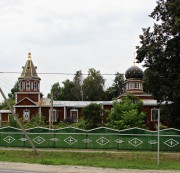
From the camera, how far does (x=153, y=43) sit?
29.9 m

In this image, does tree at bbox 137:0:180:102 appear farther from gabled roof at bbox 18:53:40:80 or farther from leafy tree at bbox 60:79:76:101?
leafy tree at bbox 60:79:76:101

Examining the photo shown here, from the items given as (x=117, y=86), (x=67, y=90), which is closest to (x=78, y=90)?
(x=67, y=90)

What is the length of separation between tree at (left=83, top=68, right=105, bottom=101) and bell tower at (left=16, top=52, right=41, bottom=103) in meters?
32.5

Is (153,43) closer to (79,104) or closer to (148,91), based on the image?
(148,91)

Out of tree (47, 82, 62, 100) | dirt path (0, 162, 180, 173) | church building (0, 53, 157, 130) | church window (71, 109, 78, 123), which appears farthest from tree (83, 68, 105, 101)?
dirt path (0, 162, 180, 173)

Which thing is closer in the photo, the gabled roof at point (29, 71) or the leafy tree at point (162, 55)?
the leafy tree at point (162, 55)

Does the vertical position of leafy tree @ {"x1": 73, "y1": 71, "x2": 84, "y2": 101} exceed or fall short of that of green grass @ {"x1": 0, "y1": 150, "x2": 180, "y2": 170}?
it exceeds it

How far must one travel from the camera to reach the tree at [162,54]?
28717 millimetres

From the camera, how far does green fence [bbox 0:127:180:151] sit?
3066 centimetres

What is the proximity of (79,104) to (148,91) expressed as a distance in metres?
45.2

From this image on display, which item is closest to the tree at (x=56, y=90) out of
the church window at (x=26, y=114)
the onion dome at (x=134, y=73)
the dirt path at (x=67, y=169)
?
the church window at (x=26, y=114)

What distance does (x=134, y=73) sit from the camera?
75.5 meters

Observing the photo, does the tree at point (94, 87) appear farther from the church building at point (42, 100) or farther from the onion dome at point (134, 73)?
the onion dome at point (134, 73)

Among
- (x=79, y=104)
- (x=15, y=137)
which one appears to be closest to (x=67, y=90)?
(x=79, y=104)
